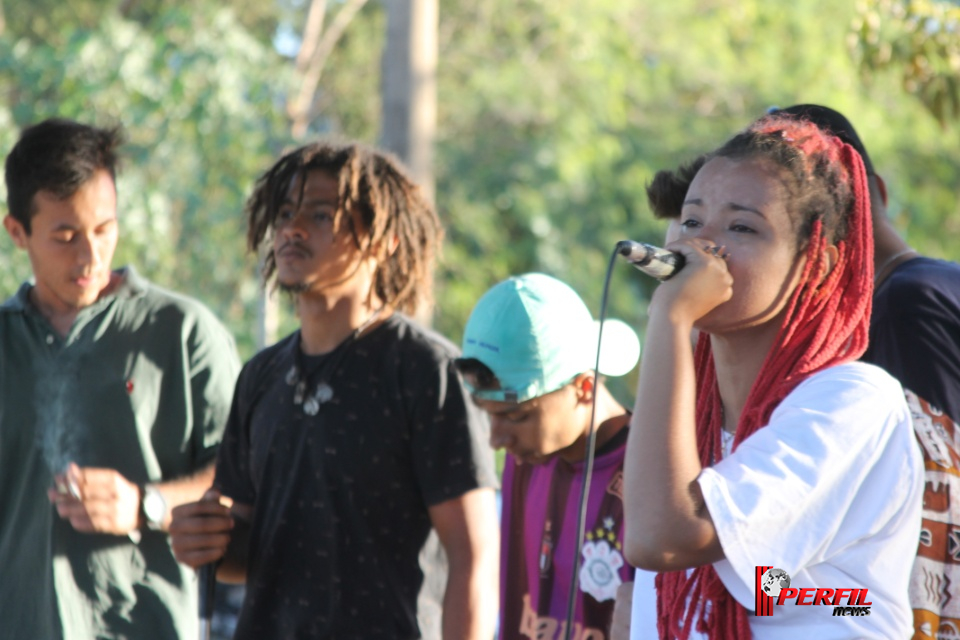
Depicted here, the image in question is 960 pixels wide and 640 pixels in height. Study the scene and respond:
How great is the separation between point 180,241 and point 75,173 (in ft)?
23.7

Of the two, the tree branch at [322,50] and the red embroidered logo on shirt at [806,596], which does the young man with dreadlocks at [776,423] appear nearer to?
the red embroidered logo on shirt at [806,596]

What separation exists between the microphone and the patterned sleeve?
1.13 meters

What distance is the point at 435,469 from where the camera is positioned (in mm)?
→ 2789

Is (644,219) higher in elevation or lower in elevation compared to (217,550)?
higher

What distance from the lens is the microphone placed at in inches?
68.6

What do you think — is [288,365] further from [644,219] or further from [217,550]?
[644,219]

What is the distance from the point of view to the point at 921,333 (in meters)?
2.39

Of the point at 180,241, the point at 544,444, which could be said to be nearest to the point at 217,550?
the point at 544,444

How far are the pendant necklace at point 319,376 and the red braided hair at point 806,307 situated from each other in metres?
1.24

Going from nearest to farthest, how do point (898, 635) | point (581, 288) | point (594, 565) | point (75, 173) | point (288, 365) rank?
point (898, 635)
point (594, 565)
point (288, 365)
point (75, 173)
point (581, 288)

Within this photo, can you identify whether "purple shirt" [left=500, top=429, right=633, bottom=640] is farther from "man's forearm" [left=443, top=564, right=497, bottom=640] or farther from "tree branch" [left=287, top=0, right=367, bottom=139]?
"tree branch" [left=287, top=0, right=367, bottom=139]

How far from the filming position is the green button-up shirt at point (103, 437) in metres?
3.22

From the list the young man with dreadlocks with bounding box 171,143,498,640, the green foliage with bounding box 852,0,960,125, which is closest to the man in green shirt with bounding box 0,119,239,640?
the young man with dreadlocks with bounding box 171,143,498,640

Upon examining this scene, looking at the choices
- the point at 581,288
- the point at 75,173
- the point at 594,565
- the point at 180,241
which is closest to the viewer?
the point at 594,565
